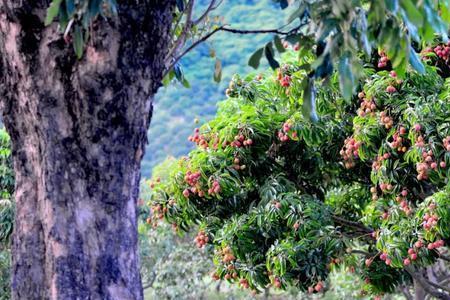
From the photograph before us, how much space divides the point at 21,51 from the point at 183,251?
14.3 metres

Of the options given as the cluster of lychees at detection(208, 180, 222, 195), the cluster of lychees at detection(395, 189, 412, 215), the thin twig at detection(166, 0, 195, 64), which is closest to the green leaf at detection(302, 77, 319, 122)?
the thin twig at detection(166, 0, 195, 64)

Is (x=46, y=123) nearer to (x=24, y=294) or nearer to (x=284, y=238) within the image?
(x=24, y=294)

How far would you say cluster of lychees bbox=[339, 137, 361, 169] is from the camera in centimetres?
731

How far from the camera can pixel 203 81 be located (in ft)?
99.9

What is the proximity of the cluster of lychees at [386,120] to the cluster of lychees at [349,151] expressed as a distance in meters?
0.27

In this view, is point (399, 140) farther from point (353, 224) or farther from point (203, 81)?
point (203, 81)

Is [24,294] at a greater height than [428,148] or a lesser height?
lesser

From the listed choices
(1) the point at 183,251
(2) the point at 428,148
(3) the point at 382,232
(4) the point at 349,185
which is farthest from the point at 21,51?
(1) the point at 183,251

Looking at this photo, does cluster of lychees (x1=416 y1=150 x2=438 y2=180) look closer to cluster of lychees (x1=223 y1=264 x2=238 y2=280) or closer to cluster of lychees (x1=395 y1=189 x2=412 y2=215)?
cluster of lychees (x1=395 y1=189 x2=412 y2=215)

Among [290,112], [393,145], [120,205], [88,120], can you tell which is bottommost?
[120,205]

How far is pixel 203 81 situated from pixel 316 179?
72.5 ft

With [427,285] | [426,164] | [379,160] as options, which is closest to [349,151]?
[379,160]

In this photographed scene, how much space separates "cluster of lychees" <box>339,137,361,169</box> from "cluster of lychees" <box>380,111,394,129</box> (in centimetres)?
27

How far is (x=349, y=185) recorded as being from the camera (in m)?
8.91
